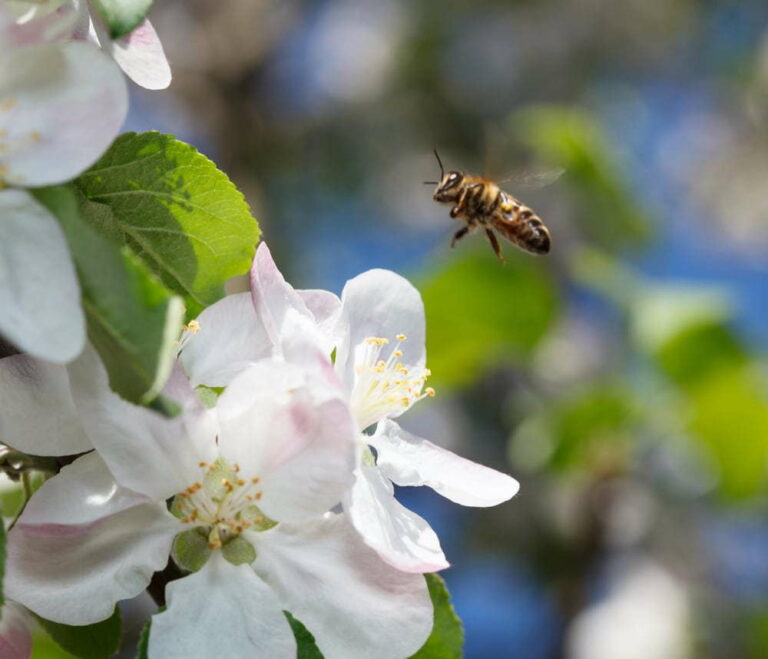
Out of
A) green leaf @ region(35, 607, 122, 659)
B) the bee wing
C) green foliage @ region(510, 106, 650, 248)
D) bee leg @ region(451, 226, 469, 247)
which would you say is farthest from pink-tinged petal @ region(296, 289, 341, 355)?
green foliage @ region(510, 106, 650, 248)

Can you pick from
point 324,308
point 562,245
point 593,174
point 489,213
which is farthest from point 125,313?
point 562,245

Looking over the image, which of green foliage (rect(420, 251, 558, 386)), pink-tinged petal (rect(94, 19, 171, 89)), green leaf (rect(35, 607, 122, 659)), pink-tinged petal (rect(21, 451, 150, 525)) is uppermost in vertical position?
pink-tinged petal (rect(94, 19, 171, 89))

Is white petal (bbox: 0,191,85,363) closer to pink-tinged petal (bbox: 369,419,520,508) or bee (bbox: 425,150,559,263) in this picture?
pink-tinged petal (bbox: 369,419,520,508)

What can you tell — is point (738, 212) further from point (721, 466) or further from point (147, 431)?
point (147, 431)

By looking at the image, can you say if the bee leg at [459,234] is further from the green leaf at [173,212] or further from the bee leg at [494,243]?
the green leaf at [173,212]

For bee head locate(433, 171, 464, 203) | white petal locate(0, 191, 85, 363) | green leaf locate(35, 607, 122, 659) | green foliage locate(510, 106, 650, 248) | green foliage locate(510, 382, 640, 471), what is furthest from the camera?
green foliage locate(510, 106, 650, 248)

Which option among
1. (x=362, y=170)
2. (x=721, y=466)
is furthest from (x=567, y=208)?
(x=721, y=466)
